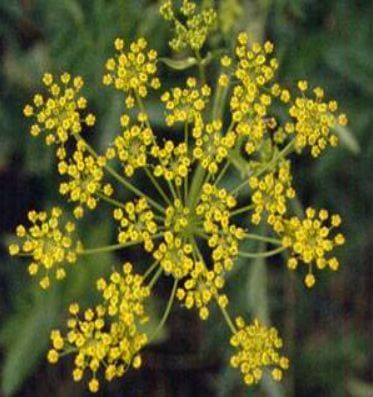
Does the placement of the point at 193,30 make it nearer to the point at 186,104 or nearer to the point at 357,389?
the point at 186,104

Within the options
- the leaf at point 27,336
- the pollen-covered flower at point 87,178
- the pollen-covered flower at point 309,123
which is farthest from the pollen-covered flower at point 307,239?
the leaf at point 27,336

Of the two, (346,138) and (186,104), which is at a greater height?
(346,138)

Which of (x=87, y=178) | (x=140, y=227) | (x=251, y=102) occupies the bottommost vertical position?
(x=140, y=227)

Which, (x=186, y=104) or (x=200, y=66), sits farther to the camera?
(x=200, y=66)

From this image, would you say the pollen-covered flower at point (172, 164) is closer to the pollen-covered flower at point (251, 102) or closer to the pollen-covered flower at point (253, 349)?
the pollen-covered flower at point (251, 102)

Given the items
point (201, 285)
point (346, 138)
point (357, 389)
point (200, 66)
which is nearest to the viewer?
point (201, 285)

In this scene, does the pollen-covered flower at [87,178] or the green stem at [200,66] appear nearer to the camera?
the pollen-covered flower at [87,178]

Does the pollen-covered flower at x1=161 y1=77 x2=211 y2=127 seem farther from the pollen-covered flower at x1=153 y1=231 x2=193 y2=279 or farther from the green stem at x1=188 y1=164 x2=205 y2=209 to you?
the pollen-covered flower at x1=153 y1=231 x2=193 y2=279

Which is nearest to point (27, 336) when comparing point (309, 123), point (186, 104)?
point (186, 104)

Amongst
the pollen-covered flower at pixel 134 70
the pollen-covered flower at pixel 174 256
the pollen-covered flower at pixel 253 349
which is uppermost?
the pollen-covered flower at pixel 134 70
